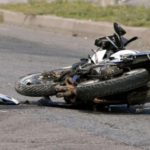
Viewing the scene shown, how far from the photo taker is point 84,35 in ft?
60.1

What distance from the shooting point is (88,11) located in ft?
69.2

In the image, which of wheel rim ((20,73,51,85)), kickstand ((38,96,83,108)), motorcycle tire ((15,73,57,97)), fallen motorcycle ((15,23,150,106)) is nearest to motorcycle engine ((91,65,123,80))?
fallen motorcycle ((15,23,150,106))

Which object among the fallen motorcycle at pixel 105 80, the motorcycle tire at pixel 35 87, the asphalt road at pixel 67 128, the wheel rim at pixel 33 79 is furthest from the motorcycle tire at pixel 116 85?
the wheel rim at pixel 33 79

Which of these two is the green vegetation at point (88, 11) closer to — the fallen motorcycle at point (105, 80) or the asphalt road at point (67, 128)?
the asphalt road at point (67, 128)

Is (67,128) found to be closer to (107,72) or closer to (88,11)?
(107,72)

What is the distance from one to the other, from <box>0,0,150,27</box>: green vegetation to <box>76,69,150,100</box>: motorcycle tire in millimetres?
10173

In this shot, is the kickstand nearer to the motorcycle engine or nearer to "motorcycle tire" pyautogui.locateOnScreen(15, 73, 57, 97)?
"motorcycle tire" pyautogui.locateOnScreen(15, 73, 57, 97)

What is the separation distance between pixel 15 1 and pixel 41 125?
19903 millimetres

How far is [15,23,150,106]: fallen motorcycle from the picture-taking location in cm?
748

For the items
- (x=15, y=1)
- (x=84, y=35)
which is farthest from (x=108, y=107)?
(x=15, y=1)

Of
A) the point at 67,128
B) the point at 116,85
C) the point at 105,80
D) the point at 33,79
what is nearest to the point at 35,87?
the point at 33,79

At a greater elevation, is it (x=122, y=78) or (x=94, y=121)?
(x=122, y=78)

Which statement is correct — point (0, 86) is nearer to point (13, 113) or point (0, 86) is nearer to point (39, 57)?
point (13, 113)

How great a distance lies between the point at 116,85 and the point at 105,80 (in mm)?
179
